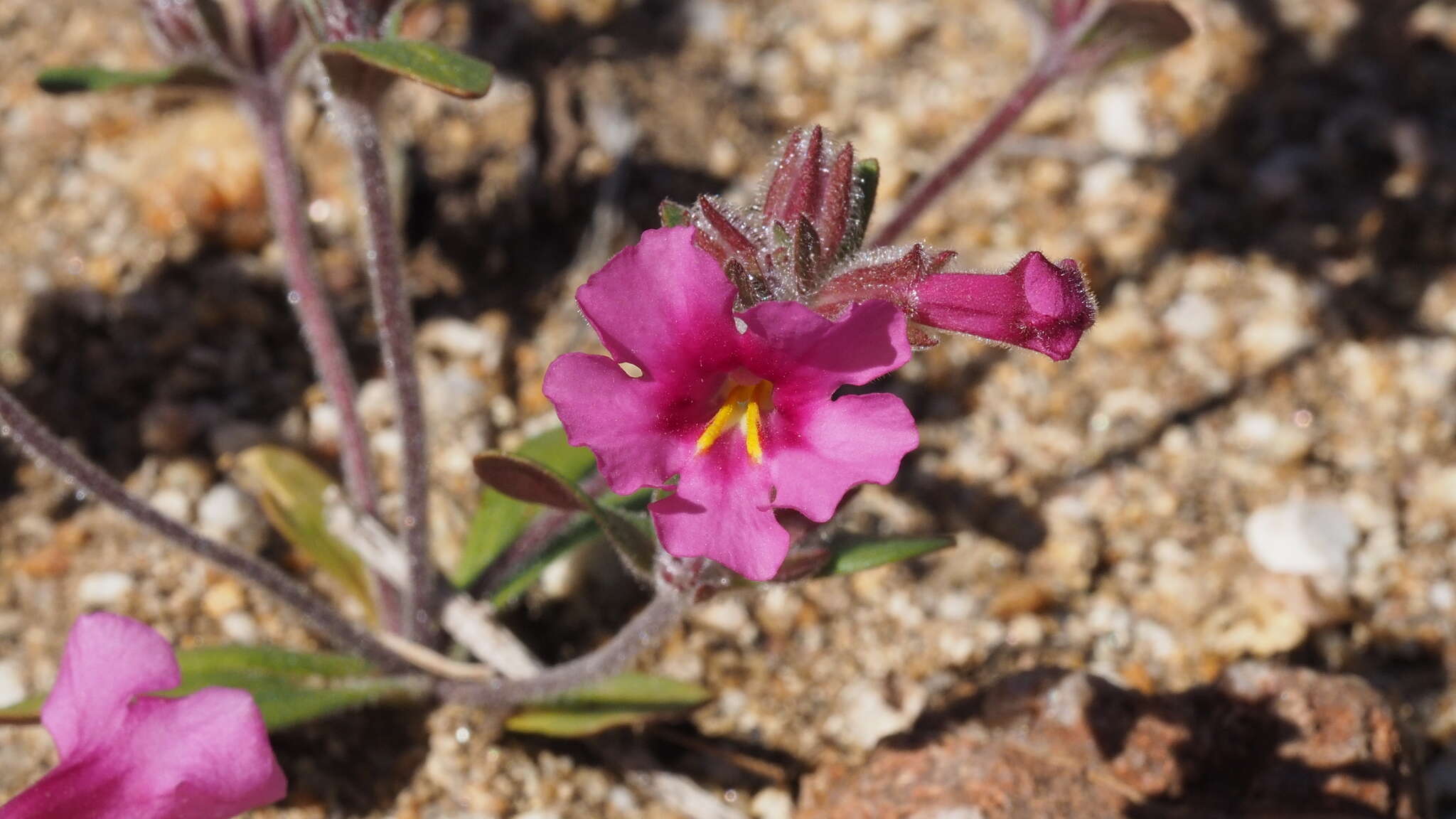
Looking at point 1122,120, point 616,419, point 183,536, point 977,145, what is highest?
point 1122,120

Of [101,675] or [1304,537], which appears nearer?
[101,675]

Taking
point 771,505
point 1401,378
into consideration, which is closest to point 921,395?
point 1401,378

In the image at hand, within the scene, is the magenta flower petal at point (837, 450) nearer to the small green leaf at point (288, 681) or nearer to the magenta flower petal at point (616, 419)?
the magenta flower petal at point (616, 419)

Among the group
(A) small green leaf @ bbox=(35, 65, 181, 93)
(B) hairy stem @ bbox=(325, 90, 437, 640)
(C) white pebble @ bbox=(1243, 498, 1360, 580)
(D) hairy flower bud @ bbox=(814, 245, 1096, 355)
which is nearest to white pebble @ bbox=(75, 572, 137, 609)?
(B) hairy stem @ bbox=(325, 90, 437, 640)

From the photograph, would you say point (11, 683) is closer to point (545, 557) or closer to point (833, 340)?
point (545, 557)

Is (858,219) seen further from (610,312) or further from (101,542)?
(101,542)

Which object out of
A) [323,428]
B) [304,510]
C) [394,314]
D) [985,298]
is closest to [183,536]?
[304,510]
